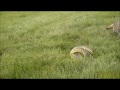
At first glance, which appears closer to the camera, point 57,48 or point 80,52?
point 80,52

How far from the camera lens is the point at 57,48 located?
837 cm

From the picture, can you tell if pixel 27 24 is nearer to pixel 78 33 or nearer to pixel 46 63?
pixel 78 33

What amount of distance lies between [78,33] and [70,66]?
3.58 meters

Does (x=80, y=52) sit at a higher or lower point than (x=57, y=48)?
lower

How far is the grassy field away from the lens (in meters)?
6.42

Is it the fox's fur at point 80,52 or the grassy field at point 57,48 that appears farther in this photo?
the fox's fur at point 80,52

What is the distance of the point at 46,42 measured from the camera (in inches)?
355

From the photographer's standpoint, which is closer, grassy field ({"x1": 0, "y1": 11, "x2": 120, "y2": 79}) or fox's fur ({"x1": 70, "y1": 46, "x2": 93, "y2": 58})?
grassy field ({"x1": 0, "y1": 11, "x2": 120, "y2": 79})

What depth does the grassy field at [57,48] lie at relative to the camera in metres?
6.42
